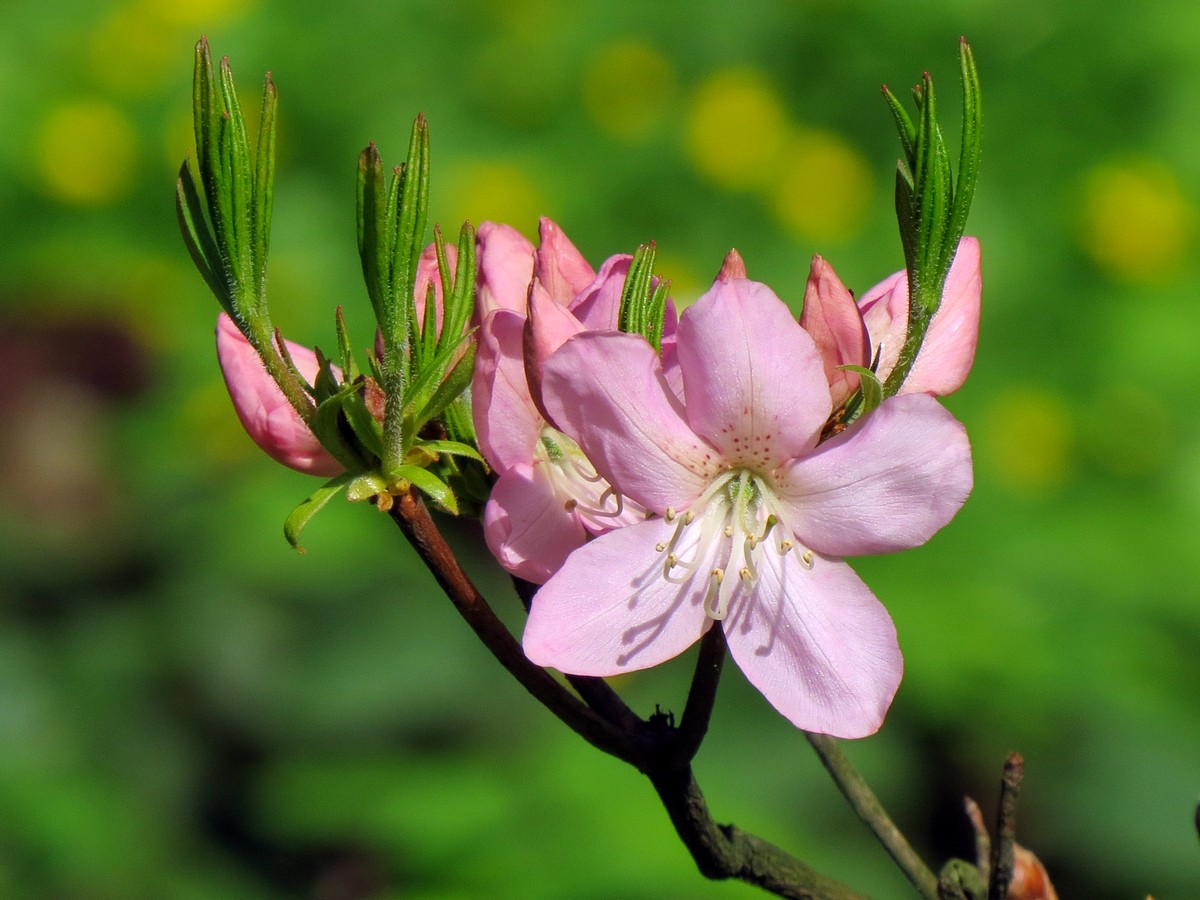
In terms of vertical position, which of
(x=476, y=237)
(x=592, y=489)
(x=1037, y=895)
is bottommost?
(x=1037, y=895)

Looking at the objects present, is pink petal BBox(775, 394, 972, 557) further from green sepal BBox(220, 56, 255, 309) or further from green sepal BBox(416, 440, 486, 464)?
green sepal BBox(220, 56, 255, 309)

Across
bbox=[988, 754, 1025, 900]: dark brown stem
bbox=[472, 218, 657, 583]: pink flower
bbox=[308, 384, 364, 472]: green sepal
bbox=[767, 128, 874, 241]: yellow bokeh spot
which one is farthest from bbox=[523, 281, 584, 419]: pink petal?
bbox=[767, 128, 874, 241]: yellow bokeh spot

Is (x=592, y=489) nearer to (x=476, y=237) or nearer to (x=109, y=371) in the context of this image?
(x=476, y=237)

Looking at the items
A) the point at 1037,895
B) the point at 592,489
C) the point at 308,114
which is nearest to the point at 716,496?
the point at 592,489

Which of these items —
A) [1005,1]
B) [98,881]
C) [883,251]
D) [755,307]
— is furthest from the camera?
[1005,1]

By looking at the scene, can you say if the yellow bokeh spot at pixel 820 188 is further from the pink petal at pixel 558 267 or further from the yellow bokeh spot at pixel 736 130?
the pink petal at pixel 558 267

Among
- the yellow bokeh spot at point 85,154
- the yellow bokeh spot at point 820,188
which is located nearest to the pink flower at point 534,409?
the yellow bokeh spot at point 820,188
